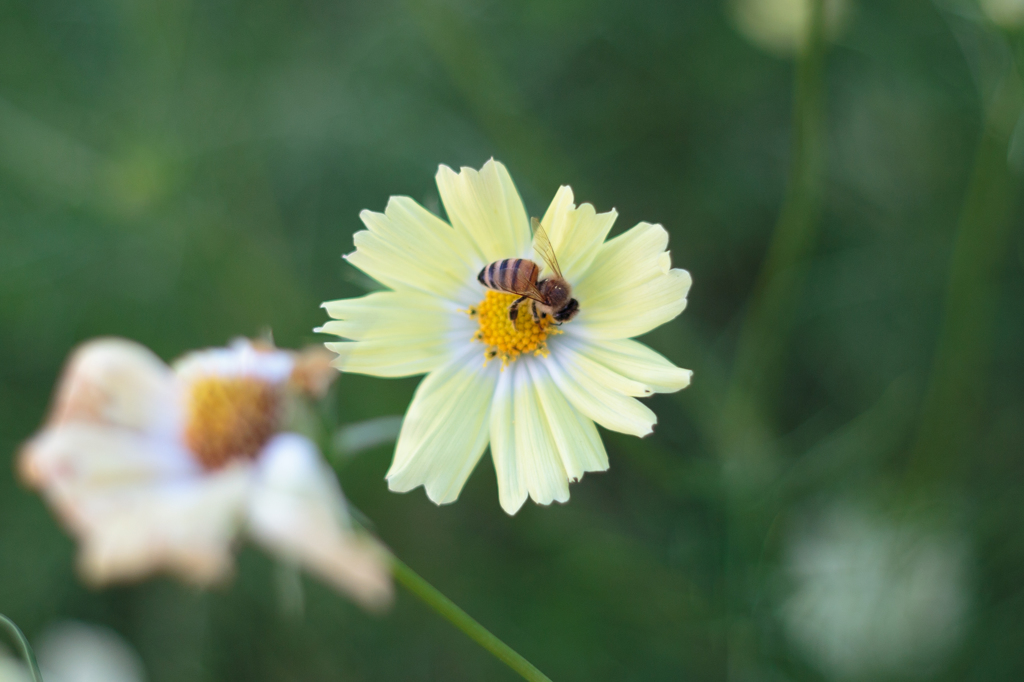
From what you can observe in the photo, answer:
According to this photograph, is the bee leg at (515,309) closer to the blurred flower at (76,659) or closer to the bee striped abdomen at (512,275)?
the bee striped abdomen at (512,275)

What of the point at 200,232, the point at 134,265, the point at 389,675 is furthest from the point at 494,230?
the point at 134,265

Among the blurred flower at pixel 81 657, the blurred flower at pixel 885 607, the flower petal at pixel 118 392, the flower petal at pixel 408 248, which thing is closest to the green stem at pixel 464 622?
the flower petal at pixel 408 248

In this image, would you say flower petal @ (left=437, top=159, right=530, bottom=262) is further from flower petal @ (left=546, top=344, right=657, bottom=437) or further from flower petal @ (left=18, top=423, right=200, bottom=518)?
flower petal @ (left=18, top=423, right=200, bottom=518)

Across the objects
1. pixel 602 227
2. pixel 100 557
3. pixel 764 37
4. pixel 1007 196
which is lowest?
pixel 100 557

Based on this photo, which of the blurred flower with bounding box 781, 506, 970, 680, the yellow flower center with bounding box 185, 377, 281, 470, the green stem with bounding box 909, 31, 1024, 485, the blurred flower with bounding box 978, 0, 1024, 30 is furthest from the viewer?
the blurred flower with bounding box 781, 506, 970, 680

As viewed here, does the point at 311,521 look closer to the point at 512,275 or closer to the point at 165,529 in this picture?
the point at 165,529

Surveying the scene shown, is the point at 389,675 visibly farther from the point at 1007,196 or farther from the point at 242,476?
the point at 1007,196

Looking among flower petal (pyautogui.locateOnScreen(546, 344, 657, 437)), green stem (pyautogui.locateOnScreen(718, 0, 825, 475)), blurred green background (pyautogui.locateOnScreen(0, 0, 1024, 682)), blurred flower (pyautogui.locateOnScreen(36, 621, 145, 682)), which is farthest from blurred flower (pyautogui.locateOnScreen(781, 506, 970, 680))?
blurred flower (pyautogui.locateOnScreen(36, 621, 145, 682))
